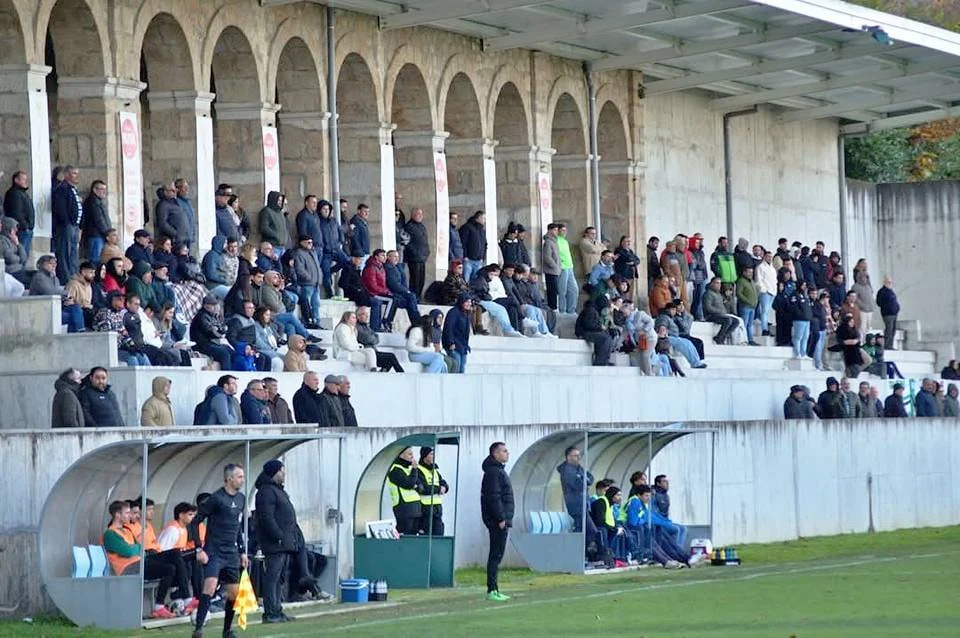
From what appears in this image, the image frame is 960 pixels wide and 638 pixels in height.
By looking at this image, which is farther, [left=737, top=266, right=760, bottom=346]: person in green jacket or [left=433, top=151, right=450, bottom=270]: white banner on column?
[left=737, top=266, right=760, bottom=346]: person in green jacket

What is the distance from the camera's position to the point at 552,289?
38312mm

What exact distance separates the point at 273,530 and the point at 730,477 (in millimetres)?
12847

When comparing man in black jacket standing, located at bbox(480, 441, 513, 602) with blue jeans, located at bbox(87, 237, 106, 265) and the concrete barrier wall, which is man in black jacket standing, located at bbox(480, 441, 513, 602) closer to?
the concrete barrier wall

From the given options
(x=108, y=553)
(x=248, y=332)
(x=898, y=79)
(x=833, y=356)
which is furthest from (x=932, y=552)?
(x=898, y=79)

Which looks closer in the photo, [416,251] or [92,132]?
[92,132]

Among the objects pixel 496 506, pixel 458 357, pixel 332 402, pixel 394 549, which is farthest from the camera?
pixel 458 357

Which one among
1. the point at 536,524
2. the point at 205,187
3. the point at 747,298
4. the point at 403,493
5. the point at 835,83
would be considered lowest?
the point at 536,524

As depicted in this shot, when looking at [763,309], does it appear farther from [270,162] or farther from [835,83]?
[270,162]

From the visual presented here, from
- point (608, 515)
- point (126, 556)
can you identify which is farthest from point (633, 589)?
point (126, 556)

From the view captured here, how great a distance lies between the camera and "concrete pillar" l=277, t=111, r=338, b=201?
1375 inches

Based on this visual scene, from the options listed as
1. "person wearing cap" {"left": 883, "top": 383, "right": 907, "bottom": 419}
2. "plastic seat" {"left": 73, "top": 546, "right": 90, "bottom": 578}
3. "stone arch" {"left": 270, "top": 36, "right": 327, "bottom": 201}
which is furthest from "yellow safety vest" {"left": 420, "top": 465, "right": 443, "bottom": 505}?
"person wearing cap" {"left": 883, "top": 383, "right": 907, "bottom": 419}

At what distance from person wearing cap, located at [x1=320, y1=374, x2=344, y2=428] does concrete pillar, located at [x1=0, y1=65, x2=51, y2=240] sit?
5.25 metres

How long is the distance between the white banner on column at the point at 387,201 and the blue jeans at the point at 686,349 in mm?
4690

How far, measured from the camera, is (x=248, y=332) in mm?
26297
